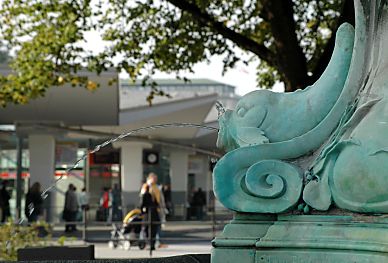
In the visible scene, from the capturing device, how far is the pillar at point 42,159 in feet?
109

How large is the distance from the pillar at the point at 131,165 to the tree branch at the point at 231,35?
24016mm

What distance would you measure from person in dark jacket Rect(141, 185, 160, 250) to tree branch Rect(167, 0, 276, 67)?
524 cm

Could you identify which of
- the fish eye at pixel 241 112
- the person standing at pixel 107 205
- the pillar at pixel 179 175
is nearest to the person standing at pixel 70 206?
the person standing at pixel 107 205

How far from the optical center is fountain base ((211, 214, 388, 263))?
4.43 meters

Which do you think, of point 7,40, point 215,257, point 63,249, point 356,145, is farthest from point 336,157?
point 7,40

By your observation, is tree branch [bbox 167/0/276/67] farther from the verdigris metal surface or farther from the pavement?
the verdigris metal surface

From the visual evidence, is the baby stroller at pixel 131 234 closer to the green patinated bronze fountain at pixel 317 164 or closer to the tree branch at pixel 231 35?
the tree branch at pixel 231 35

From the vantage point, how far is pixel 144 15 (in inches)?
686

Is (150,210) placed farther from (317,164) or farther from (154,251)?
(317,164)

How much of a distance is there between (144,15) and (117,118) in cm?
1420

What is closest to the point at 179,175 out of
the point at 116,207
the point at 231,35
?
the point at 116,207

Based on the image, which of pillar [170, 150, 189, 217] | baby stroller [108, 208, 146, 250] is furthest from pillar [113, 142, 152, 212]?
baby stroller [108, 208, 146, 250]

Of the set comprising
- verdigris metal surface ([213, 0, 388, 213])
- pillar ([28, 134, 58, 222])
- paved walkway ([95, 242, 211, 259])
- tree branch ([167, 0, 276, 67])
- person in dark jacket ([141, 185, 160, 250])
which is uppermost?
tree branch ([167, 0, 276, 67])

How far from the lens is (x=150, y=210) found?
18.8m
